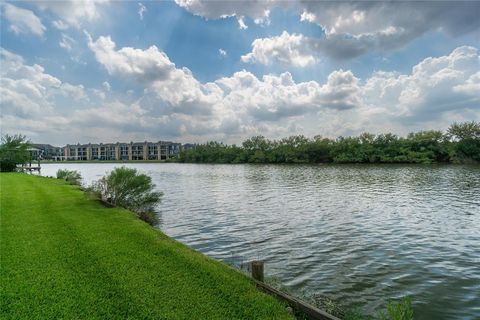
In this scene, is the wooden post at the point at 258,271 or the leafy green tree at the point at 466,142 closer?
the wooden post at the point at 258,271

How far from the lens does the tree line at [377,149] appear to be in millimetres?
87250

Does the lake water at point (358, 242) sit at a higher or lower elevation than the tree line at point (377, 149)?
lower

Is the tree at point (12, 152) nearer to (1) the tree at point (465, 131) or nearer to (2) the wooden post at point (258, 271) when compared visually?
(2) the wooden post at point (258, 271)

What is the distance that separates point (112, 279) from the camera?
320 inches

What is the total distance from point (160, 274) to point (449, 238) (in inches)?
542

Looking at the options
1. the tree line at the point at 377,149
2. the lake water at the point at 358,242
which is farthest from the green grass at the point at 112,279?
the tree line at the point at 377,149

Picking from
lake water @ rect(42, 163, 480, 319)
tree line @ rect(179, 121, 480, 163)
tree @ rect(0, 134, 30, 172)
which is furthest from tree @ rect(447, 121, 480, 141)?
tree @ rect(0, 134, 30, 172)

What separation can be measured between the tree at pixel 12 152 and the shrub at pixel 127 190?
43.1m

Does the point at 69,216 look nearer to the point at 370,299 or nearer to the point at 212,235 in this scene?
the point at 212,235

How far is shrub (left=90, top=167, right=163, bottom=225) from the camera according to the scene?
21.7 meters

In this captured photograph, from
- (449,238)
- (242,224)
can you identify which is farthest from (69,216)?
(449,238)

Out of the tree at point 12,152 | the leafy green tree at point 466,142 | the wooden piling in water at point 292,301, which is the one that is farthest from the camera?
the leafy green tree at point 466,142

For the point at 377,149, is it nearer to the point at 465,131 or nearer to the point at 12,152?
the point at 465,131

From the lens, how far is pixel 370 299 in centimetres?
891
